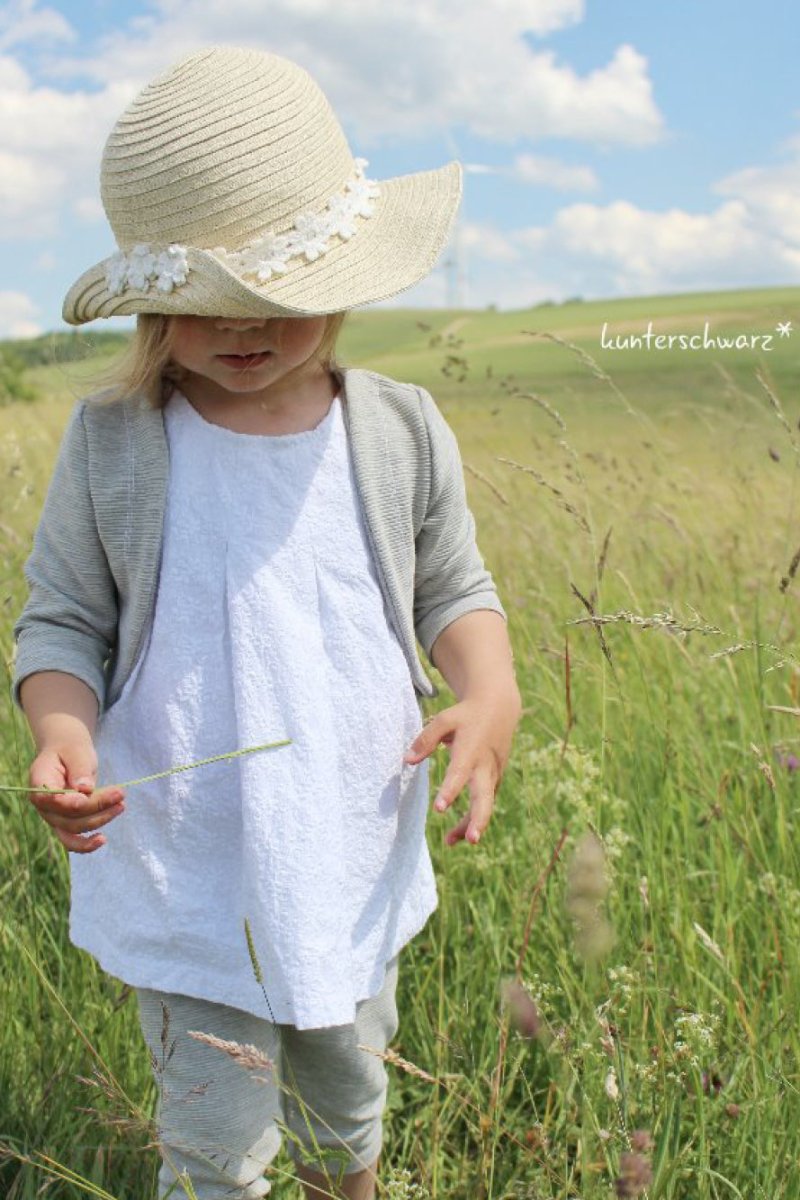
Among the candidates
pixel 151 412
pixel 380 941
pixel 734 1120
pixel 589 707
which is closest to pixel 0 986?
pixel 380 941

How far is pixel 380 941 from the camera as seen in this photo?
5.67 feet

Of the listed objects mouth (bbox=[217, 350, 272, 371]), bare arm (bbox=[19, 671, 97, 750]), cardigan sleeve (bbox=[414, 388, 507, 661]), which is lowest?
bare arm (bbox=[19, 671, 97, 750])

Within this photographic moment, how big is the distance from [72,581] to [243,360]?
38 cm

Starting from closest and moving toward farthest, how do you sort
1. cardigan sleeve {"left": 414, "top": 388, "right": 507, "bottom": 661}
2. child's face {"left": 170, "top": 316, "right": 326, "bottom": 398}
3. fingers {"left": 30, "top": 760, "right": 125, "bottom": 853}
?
fingers {"left": 30, "top": 760, "right": 125, "bottom": 853} → child's face {"left": 170, "top": 316, "right": 326, "bottom": 398} → cardigan sleeve {"left": 414, "top": 388, "right": 507, "bottom": 661}

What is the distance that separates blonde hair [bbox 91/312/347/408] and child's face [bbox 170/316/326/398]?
0.03 meters

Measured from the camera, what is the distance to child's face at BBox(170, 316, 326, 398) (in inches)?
63.6

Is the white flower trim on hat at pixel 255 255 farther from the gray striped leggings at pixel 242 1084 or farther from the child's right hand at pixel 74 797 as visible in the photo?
the gray striped leggings at pixel 242 1084

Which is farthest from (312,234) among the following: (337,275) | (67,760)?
(67,760)

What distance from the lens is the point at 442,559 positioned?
1.83 metres

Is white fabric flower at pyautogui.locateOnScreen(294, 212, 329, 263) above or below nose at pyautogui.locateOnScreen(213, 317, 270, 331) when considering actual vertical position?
above

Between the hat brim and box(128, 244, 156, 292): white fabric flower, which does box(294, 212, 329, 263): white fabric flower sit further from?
box(128, 244, 156, 292): white fabric flower

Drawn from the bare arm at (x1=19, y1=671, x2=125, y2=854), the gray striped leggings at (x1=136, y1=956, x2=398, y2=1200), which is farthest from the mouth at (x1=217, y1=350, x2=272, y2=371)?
the gray striped leggings at (x1=136, y1=956, x2=398, y2=1200)

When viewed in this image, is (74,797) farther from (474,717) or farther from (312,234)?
(312,234)

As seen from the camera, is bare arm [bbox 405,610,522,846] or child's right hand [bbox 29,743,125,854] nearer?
child's right hand [bbox 29,743,125,854]
